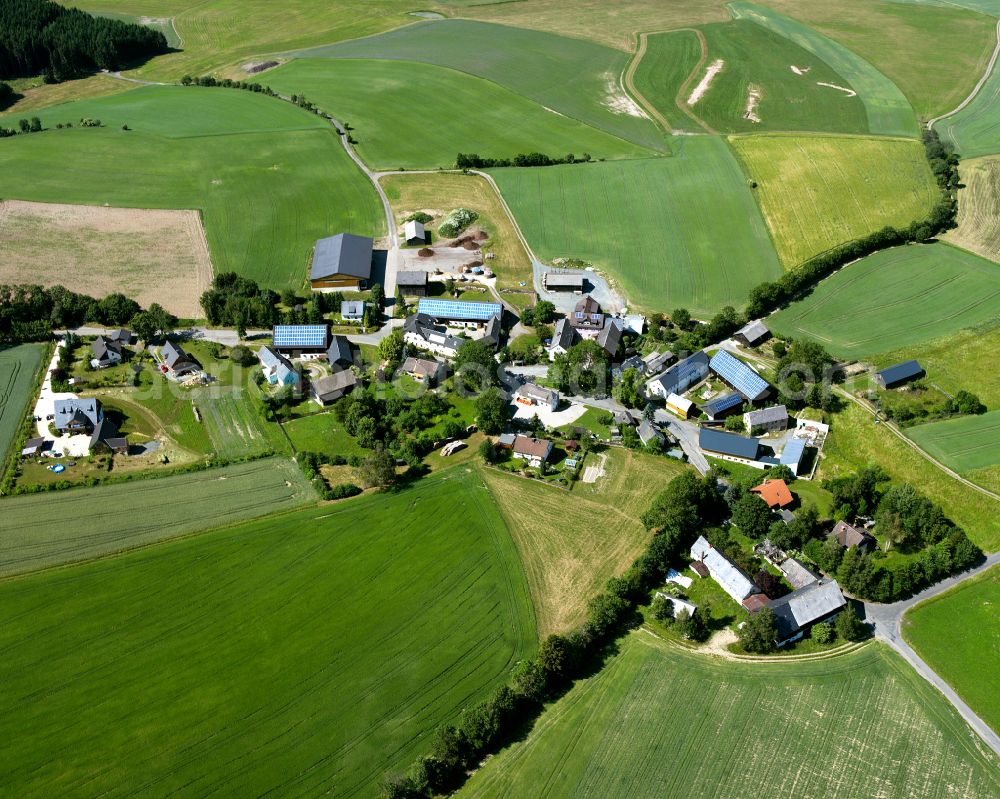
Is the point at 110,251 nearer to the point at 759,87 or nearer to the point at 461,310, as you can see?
the point at 461,310

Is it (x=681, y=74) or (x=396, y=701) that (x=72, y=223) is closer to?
(x=396, y=701)

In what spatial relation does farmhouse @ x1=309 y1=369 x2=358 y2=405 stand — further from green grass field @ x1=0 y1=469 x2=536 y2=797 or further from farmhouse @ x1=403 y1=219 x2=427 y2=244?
farmhouse @ x1=403 y1=219 x2=427 y2=244

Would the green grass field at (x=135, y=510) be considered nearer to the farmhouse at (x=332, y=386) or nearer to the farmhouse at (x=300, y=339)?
the farmhouse at (x=332, y=386)

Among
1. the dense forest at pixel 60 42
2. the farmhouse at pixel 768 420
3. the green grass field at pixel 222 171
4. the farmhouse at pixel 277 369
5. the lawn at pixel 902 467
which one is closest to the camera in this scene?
the lawn at pixel 902 467

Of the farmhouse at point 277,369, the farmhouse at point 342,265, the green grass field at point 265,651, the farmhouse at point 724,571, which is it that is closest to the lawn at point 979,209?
the farmhouse at point 724,571

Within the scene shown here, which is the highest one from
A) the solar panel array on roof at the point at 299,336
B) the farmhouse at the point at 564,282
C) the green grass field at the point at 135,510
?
the farmhouse at the point at 564,282

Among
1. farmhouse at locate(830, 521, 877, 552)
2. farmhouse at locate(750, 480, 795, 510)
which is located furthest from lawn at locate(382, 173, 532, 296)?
farmhouse at locate(830, 521, 877, 552)

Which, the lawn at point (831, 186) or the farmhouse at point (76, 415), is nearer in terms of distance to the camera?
the farmhouse at point (76, 415)
